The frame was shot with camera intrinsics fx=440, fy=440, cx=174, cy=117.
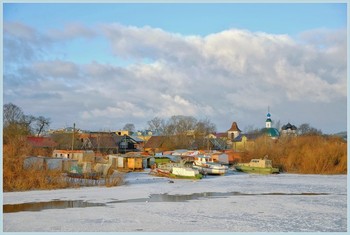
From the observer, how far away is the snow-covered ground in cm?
1448

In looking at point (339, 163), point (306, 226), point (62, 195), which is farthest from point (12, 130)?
point (306, 226)

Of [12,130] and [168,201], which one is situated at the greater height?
[12,130]

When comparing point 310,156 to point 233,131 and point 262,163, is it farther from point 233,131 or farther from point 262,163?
point 233,131

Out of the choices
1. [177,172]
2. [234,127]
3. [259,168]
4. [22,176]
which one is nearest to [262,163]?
[259,168]

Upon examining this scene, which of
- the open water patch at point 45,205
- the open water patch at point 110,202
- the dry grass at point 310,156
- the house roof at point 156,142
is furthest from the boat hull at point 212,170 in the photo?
the house roof at point 156,142

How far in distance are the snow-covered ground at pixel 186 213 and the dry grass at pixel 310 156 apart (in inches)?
768

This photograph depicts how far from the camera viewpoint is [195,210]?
18234 mm

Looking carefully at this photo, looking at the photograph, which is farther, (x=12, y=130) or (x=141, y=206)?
(x=12, y=130)

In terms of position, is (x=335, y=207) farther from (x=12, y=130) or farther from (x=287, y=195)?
(x=12, y=130)

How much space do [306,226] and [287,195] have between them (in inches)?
380

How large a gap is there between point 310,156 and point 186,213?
1233 inches

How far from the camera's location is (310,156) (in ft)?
150

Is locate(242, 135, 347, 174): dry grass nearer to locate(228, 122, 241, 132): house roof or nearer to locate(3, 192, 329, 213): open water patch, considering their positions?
locate(3, 192, 329, 213): open water patch

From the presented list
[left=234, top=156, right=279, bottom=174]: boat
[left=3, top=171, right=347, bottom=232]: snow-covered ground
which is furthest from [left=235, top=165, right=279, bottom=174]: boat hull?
[left=3, top=171, right=347, bottom=232]: snow-covered ground
